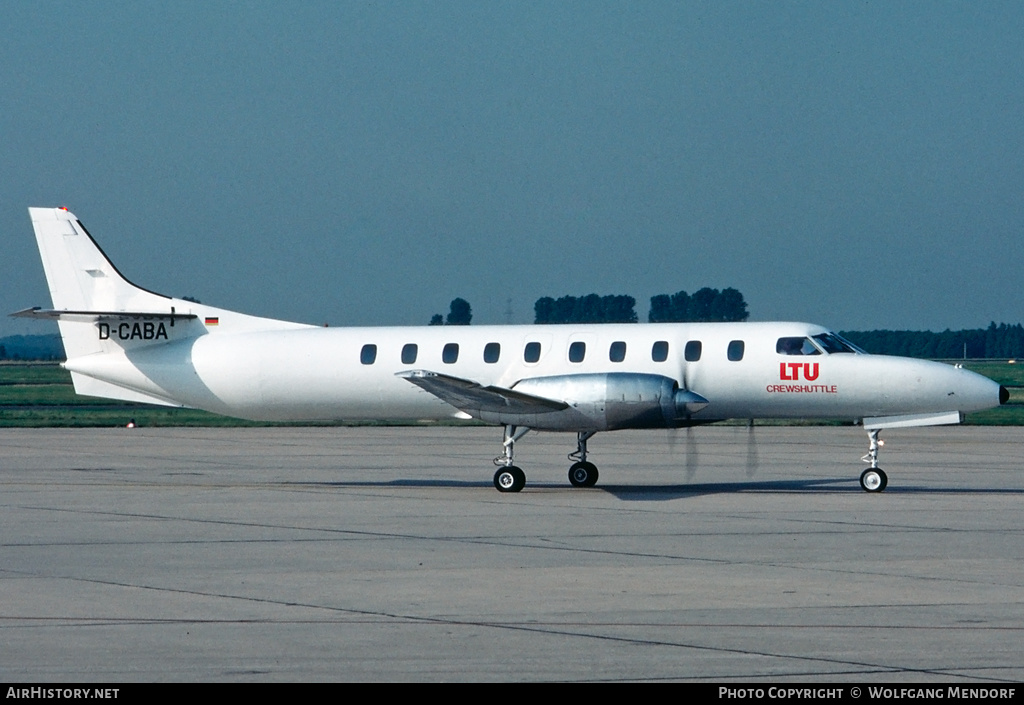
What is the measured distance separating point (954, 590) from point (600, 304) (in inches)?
1446

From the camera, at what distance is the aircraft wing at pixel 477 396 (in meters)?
22.7

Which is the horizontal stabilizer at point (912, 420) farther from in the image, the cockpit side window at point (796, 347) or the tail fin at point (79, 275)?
the tail fin at point (79, 275)

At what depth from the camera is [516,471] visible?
77.3 ft

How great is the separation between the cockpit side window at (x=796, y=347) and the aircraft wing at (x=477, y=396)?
163 inches

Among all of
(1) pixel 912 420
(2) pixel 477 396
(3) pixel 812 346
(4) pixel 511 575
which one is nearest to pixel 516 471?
(2) pixel 477 396

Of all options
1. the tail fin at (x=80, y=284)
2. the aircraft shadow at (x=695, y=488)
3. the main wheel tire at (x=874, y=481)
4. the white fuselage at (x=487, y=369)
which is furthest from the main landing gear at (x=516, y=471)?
the tail fin at (x=80, y=284)

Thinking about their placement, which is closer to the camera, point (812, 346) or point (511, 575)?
point (511, 575)

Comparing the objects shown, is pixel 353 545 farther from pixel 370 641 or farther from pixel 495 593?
pixel 370 641

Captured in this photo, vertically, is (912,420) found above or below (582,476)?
above

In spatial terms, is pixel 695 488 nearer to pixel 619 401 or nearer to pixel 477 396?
pixel 619 401

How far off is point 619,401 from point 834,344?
434cm

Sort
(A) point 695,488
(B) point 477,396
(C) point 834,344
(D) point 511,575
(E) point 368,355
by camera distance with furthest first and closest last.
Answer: (E) point 368,355, (A) point 695,488, (C) point 834,344, (B) point 477,396, (D) point 511,575

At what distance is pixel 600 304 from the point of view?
49500 millimetres
